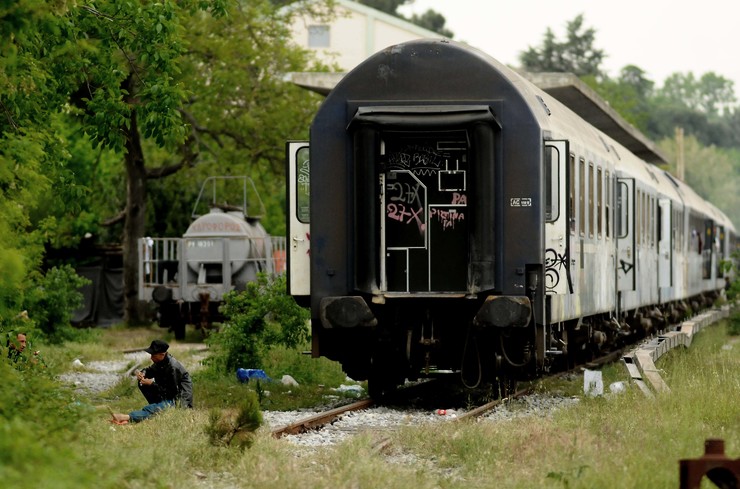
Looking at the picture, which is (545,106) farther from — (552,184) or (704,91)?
(704,91)

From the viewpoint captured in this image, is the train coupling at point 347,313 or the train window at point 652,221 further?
the train window at point 652,221

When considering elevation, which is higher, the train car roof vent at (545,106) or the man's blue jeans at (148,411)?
the train car roof vent at (545,106)

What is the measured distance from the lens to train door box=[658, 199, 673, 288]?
25.5 metres

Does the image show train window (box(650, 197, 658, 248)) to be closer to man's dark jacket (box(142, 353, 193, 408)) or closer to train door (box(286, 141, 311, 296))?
train door (box(286, 141, 311, 296))

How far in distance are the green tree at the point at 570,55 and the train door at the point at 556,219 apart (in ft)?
278

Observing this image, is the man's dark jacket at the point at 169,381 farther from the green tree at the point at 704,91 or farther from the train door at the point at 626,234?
the green tree at the point at 704,91

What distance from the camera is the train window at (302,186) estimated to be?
14.8m

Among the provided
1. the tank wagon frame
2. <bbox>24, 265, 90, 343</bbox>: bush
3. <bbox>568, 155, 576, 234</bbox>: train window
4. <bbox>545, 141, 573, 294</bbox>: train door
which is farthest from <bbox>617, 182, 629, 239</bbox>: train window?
<bbox>24, 265, 90, 343</bbox>: bush

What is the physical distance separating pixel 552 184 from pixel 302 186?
8.54ft

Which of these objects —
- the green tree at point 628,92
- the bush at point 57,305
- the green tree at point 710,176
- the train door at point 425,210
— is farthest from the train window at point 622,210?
the green tree at point 710,176

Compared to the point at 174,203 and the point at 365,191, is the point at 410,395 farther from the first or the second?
the point at 174,203

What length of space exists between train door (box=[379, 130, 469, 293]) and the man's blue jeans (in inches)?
96.4

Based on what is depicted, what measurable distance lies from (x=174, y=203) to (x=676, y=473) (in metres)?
31.4

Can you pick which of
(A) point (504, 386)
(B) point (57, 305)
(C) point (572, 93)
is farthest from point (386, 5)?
(A) point (504, 386)
